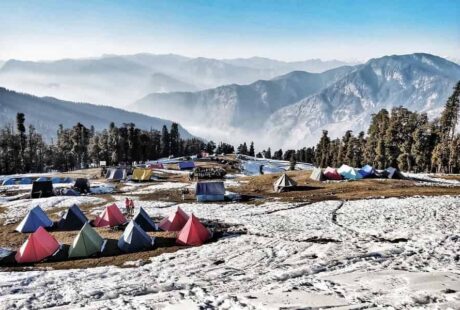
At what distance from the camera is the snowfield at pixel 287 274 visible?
15828 mm

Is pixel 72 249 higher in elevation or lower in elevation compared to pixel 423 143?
lower

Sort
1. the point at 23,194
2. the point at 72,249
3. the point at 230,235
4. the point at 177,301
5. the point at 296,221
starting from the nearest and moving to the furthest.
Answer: the point at 177,301, the point at 72,249, the point at 230,235, the point at 296,221, the point at 23,194

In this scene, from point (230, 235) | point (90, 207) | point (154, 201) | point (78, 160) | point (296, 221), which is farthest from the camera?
point (78, 160)

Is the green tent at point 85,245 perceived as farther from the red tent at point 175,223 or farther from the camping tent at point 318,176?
the camping tent at point 318,176

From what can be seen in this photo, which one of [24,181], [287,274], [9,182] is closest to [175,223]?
[287,274]

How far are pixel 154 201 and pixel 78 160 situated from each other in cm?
10728

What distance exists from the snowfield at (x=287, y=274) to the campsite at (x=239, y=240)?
85 millimetres

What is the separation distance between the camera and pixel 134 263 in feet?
79.6

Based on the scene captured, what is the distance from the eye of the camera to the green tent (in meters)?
26.6

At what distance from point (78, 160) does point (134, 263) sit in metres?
134

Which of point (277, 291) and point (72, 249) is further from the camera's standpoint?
point (72, 249)

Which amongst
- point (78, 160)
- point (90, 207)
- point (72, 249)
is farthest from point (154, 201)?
point (78, 160)

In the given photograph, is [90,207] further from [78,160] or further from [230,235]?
[78,160]

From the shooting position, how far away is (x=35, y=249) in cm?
2603
